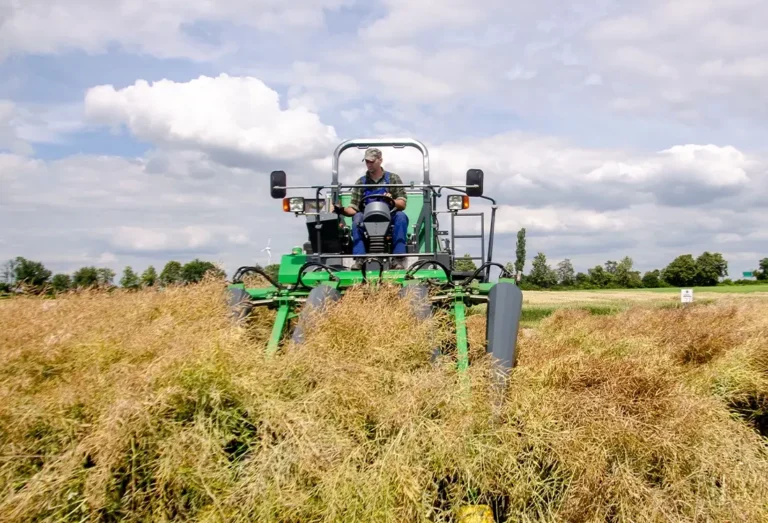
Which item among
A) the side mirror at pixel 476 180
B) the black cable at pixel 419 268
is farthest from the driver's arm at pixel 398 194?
the black cable at pixel 419 268

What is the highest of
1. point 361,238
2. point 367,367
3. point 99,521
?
point 361,238

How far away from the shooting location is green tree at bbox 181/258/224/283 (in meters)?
6.98

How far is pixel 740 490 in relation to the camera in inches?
159

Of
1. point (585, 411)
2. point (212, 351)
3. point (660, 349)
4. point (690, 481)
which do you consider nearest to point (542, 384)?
point (585, 411)

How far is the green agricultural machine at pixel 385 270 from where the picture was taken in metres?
5.69

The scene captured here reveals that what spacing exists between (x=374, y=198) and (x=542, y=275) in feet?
130

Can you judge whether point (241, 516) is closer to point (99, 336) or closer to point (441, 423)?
point (441, 423)

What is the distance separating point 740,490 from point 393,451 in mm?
2102

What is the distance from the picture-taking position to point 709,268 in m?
51.8

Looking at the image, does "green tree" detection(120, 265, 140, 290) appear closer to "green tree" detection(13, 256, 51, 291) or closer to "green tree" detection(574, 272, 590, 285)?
"green tree" detection(13, 256, 51, 291)

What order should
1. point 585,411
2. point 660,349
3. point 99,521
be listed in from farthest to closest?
point 660,349
point 585,411
point 99,521

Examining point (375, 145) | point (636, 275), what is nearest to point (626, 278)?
point (636, 275)

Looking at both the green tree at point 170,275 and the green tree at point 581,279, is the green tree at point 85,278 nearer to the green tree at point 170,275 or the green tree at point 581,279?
the green tree at point 170,275

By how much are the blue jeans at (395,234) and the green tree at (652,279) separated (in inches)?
1716
